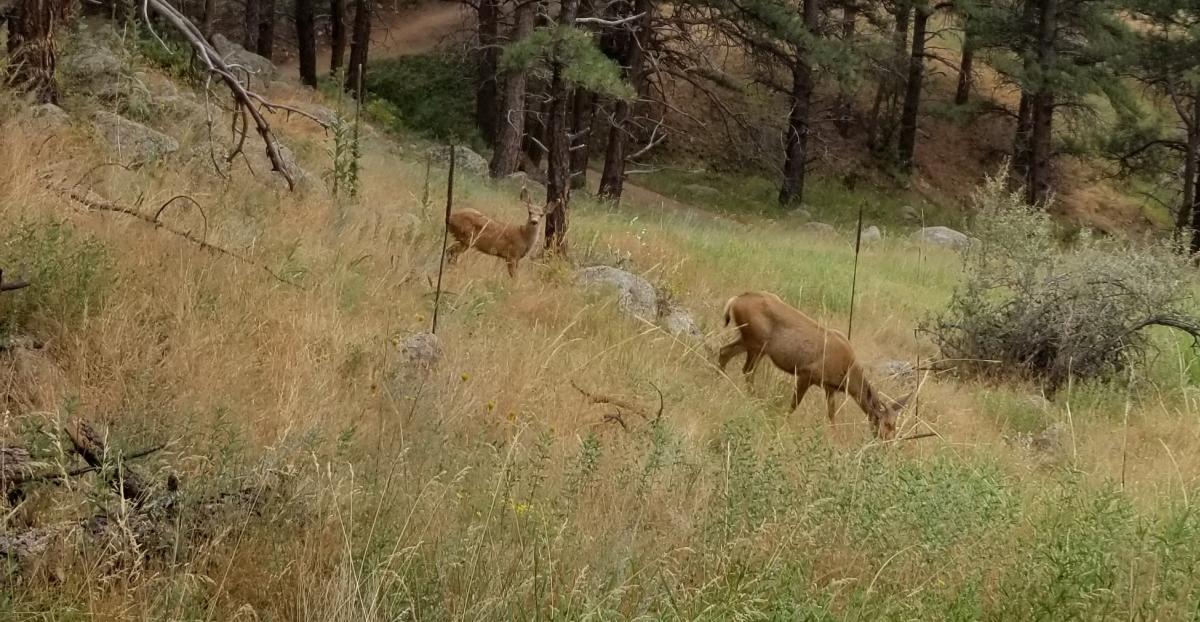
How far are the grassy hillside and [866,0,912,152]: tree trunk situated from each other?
679 inches

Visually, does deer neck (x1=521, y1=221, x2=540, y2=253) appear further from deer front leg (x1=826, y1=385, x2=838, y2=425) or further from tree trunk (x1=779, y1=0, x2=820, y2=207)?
tree trunk (x1=779, y1=0, x2=820, y2=207)

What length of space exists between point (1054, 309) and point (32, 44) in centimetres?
780

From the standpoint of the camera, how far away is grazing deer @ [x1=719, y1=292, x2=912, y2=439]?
626 centimetres

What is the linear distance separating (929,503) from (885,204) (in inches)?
981

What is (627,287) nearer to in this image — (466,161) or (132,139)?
(132,139)

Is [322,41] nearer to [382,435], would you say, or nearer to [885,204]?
[885,204]

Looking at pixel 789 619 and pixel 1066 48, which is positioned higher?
pixel 1066 48

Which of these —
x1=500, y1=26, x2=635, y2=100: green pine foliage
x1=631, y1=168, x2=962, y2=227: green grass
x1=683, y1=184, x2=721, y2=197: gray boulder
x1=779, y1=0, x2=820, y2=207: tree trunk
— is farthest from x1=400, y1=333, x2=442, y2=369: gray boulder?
x1=683, y1=184, x2=721, y2=197: gray boulder

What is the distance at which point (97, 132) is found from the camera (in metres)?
6.73

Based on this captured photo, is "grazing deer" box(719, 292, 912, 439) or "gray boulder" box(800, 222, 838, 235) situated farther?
"gray boulder" box(800, 222, 838, 235)

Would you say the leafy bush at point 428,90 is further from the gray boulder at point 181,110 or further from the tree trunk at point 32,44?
the tree trunk at point 32,44

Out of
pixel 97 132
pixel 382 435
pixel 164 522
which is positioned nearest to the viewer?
pixel 164 522

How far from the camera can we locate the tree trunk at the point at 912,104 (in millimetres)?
25969

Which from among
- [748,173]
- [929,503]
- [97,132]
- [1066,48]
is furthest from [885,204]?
[929,503]
